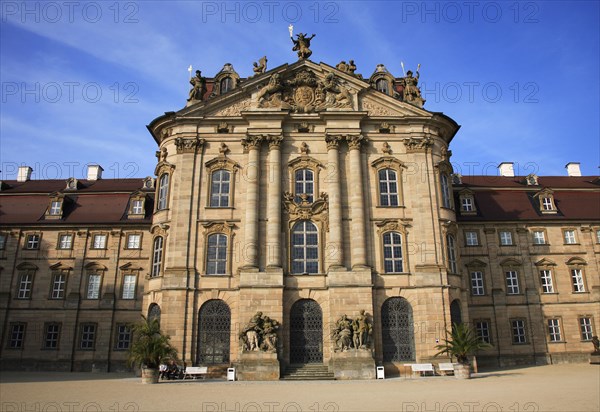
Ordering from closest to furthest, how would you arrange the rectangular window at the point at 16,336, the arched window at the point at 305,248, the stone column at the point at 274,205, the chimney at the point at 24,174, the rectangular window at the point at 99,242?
the stone column at the point at 274,205
the arched window at the point at 305,248
the rectangular window at the point at 16,336
the rectangular window at the point at 99,242
the chimney at the point at 24,174

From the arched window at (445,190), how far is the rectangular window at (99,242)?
2574 centimetres

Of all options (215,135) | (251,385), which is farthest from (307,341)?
(215,135)

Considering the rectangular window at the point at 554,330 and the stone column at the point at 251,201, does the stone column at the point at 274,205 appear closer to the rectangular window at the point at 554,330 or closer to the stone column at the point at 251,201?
the stone column at the point at 251,201

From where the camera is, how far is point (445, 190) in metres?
33.5

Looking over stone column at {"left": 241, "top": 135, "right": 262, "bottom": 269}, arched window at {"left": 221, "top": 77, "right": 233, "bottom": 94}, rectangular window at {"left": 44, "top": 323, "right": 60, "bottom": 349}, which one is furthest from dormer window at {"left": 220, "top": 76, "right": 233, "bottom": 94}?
rectangular window at {"left": 44, "top": 323, "right": 60, "bottom": 349}

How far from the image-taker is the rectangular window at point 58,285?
37812 mm

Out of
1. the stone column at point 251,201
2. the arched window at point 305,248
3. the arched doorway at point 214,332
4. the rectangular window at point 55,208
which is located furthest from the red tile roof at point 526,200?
the rectangular window at point 55,208

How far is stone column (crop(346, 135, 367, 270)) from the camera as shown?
3029 centimetres

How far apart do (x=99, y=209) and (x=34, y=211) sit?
5375 millimetres

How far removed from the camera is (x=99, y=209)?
4094 centimetres

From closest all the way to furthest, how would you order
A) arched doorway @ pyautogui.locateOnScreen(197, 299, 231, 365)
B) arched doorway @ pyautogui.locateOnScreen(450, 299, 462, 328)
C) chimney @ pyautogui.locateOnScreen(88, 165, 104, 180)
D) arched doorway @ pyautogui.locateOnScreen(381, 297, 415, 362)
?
arched doorway @ pyautogui.locateOnScreen(197, 299, 231, 365) → arched doorway @ pyautogui.locateOnScreen(381, 297, 415, 362) → arched doorway @ pyautogui.locateOnScreen(450, 299, 462, 328) → chimney @ pyautogui.locateOnScreen(88, 165, 104, 180)

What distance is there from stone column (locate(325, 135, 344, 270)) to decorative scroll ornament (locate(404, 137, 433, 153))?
478cm

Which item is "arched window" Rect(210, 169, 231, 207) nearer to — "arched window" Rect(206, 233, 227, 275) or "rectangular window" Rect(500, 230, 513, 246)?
"arched window" Rect(206, 233, 227, 275)

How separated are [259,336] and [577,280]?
86.4 feet
